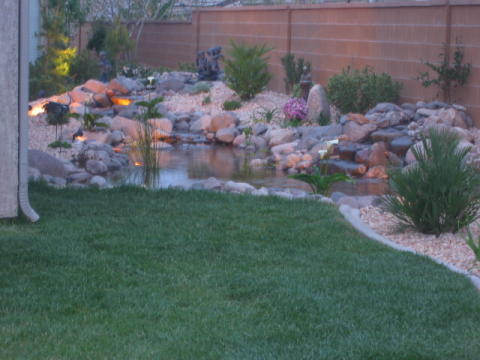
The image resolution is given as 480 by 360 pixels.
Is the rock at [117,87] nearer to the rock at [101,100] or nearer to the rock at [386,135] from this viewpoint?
the rock at [101,100]

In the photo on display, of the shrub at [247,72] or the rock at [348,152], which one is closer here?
the rock at [348,152]

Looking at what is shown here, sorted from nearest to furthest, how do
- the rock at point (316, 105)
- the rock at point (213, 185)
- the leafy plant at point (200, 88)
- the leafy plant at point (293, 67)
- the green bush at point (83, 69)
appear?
the rock at point (213, 185), the rock at point (316, 105), the leafy plant at point (293, 67), the leafy plant at point (200, 88), the green bush at point (83, 69)

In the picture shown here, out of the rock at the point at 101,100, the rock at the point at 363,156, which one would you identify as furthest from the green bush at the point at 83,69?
the rock at the point at 363,156

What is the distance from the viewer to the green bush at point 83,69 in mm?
22156

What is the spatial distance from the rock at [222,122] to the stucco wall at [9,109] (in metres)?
9.84

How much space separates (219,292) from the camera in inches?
212

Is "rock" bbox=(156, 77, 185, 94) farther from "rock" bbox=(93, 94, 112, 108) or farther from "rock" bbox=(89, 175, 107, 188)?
"rock" bbox=(89, 175, 107, 188)

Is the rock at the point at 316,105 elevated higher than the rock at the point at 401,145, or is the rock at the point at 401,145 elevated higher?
the rock at the point at 316,105

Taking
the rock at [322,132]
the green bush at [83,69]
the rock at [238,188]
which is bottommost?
the rock at [238,188]

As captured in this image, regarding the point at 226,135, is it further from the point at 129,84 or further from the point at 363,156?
the point at 129,84

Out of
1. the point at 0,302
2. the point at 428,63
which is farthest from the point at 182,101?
the point at 0,302

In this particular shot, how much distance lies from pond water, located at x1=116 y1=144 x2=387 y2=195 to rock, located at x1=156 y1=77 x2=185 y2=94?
6165 millimetres

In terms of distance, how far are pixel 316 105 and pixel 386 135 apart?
3090mm

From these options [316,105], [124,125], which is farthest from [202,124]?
[316,105]
